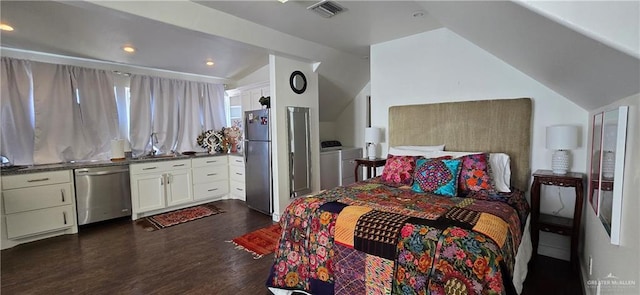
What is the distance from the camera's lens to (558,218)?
2.61 m

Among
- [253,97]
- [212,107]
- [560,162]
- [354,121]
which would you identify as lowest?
[560,162]

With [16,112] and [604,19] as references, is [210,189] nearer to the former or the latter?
[16,112]

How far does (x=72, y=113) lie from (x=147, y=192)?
1.48 m

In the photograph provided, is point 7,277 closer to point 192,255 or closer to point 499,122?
point 192,255

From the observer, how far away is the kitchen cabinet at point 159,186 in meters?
3.89

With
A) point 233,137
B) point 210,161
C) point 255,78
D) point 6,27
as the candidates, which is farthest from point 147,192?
point 255,78

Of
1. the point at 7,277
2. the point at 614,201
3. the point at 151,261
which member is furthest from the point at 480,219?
the point at 7,277

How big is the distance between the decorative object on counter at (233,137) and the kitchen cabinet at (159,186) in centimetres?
99

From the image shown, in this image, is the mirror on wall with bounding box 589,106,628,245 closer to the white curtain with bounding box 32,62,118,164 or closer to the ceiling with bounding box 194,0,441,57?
the ceiling with bounding box 194,0,441,57

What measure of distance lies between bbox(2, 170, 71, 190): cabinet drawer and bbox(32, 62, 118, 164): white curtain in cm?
53

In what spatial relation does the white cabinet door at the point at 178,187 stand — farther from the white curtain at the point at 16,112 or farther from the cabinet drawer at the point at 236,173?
the white curtain at the point at 16,112

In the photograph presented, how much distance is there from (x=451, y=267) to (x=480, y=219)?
1.60ft

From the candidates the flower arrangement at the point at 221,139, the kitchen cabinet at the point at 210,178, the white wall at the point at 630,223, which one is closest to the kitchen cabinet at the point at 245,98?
the flower arrangement at the point at 221,139

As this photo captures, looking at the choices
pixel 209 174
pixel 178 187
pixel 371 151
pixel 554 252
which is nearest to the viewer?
pixel 554 252
